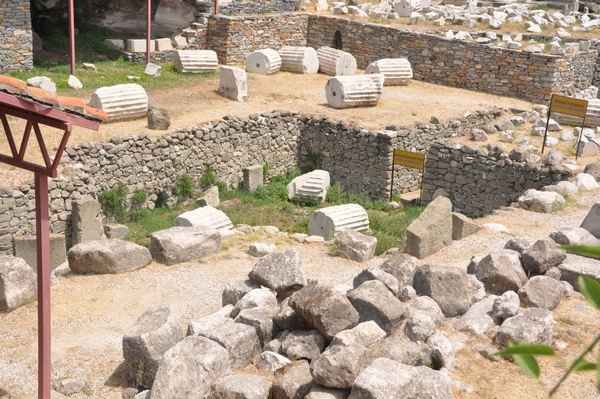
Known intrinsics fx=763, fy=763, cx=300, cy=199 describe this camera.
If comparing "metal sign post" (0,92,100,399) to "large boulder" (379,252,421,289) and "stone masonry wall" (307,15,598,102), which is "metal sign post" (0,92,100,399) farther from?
"stone masonry wall" (307,15,598,102)

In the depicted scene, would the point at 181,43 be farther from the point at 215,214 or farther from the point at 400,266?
the point at 400,266

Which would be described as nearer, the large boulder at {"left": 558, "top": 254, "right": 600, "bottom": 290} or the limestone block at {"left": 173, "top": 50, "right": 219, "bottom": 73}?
the large boulder at {"left": 558, "top": 254, "right": 600, "bottom": 290}

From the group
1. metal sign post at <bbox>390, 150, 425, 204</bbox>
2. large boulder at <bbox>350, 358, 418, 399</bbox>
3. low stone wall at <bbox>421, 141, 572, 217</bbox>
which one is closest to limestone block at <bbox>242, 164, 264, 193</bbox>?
metal sign post at <bbox>390, 150, 425, 204</bbox>

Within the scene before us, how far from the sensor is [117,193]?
14.8 m

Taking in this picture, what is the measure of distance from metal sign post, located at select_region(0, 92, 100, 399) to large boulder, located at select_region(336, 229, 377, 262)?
5.40 metres

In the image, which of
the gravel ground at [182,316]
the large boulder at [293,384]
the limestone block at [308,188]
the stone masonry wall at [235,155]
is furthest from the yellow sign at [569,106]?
the large boulder at [293,384]

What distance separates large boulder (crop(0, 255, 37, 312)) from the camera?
9453 millimetres

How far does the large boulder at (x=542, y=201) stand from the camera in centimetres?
1309

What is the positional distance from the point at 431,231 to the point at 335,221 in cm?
278

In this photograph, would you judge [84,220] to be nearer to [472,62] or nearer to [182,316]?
[182,316]

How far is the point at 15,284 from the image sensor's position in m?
9.57

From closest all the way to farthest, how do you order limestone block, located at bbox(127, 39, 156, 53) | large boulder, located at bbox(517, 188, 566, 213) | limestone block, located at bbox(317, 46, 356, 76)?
large boulder, located at bbox(517, 188, 566, 213)
limestone block, located at bbox(127, 39, 156, 53)
limestone block, located at bbox(317, 46, 356, 76)

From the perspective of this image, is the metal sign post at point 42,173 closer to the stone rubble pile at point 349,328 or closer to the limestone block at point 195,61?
the stone rubble pile at point 349,328

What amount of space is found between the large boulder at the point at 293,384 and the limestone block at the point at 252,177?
33.3ft
